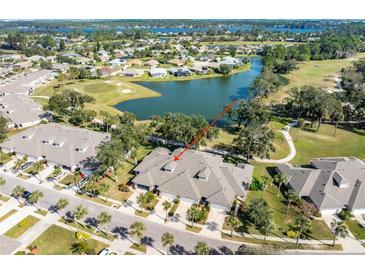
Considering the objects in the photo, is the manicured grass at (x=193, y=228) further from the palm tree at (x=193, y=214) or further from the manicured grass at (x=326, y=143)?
the manicured grass at (x=326, y=143)

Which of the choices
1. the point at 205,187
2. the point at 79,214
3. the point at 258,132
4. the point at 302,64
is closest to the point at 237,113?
the point at 258,132

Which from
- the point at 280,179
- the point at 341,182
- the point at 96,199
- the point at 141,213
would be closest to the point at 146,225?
the point at 141,213

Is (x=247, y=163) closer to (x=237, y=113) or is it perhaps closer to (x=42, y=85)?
(x=237, y=113)

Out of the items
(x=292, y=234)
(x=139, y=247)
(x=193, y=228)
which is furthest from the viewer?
(x=193, y=228)

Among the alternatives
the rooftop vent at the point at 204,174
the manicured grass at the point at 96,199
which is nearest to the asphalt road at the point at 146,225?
the manicured grass at the point at 96,199

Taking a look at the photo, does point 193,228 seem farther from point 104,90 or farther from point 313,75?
point 313,75
